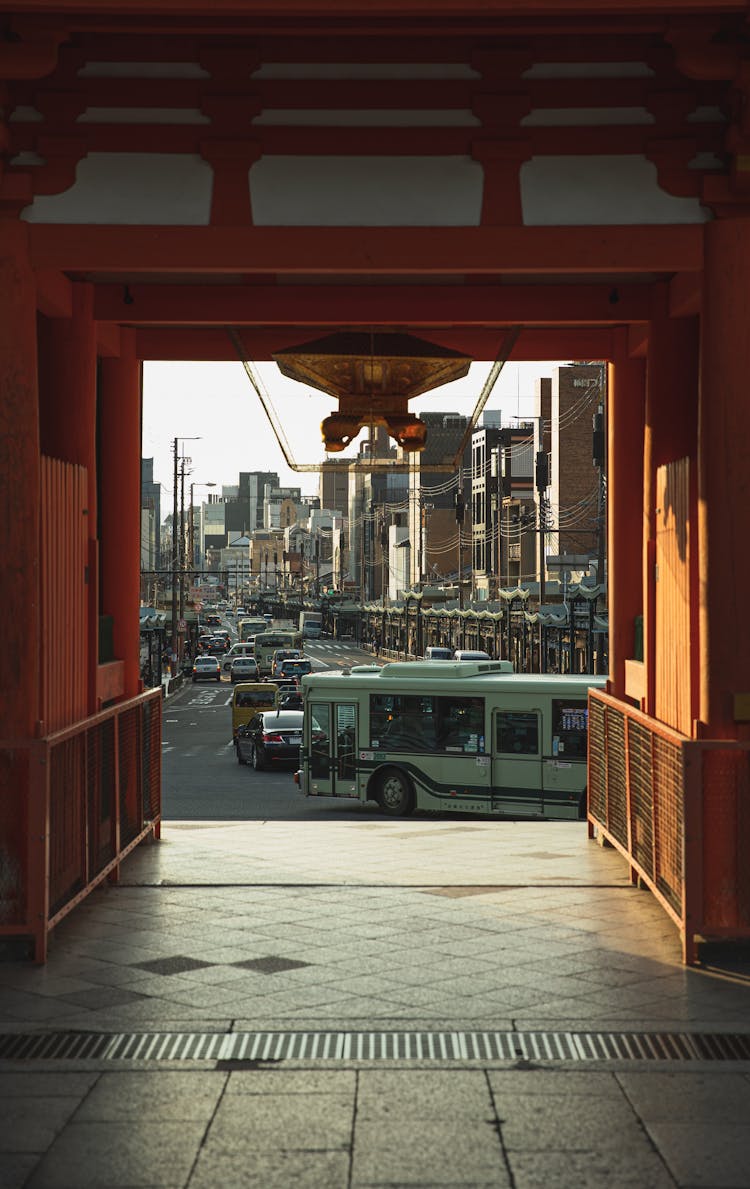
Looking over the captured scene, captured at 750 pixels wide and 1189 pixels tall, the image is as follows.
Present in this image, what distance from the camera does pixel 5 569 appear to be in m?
9.61

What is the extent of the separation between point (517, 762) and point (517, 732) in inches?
20.2

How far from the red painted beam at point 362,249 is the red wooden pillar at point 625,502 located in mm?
3838

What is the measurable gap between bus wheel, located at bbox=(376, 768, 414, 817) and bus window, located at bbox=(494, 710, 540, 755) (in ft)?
6.61

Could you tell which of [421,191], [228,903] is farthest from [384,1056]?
[421,191]

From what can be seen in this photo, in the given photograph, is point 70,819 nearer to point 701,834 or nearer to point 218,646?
point 701,834

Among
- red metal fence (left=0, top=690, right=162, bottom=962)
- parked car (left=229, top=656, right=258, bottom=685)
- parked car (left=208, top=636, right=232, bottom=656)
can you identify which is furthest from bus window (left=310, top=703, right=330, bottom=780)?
parked car (left=208, top=636, right=232, bottom=656)

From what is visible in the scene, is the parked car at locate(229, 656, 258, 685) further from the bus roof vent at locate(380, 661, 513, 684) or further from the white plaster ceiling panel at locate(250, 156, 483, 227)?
the white plaster ceiling panel at locate(250, 156, 483, 227)

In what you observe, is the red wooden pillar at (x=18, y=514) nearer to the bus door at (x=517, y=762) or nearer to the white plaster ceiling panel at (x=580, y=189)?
the white plaster ceiling panel at (x=580, y=189)

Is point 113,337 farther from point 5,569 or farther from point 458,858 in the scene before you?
point 458,858

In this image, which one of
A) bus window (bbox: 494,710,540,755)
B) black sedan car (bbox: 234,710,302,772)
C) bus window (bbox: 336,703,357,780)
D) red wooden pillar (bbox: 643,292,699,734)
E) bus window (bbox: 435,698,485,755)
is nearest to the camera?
red wooden pillar (bbox: 643,292,699,734)

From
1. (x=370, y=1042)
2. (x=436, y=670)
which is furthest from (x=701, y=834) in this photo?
(x=436, y=670)

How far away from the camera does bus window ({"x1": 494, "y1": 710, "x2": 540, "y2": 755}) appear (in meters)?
24.5

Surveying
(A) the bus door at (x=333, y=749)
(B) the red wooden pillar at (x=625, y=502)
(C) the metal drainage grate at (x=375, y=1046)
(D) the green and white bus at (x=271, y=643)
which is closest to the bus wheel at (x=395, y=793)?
(A) the bus door at (x=333, y=749)

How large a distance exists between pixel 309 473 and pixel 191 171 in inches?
194
